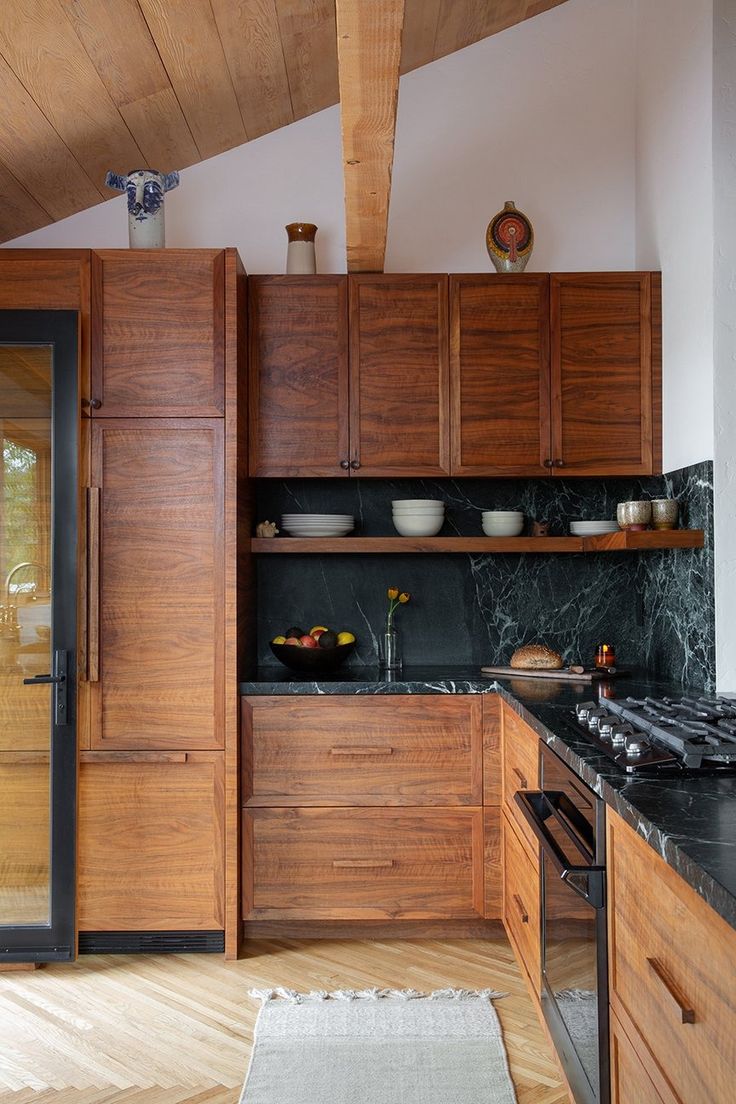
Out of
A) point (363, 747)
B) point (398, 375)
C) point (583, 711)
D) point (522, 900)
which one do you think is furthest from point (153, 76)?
point (522, 900)

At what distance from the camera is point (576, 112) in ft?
12.1

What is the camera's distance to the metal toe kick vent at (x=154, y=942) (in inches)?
120

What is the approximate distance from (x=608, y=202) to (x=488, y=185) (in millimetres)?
459

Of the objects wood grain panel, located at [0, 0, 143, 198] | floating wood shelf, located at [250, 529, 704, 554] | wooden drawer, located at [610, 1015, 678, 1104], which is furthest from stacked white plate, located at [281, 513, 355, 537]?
wooden drawer, located at [610, 1015, 678, 1104]

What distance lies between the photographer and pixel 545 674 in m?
3.21

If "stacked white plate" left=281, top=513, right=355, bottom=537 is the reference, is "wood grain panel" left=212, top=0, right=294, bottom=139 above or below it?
above

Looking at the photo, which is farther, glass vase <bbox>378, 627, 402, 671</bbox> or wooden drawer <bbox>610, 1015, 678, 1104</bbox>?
glass vase <bbox>378, 627, 402, 671</bbox>

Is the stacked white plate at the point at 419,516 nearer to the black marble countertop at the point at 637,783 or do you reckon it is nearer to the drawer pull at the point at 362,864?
the black marble countertop at the point at 637,783

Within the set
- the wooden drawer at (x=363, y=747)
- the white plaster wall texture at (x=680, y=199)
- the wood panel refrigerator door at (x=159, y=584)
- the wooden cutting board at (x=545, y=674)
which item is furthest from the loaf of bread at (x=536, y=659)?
the wood panel refrigerator door at (x=159, y=584)

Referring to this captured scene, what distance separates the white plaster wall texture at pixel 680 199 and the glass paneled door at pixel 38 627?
1925 millimetres

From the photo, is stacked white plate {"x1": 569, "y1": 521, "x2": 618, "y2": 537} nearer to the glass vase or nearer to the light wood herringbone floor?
the glass vase

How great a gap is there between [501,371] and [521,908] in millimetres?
1743

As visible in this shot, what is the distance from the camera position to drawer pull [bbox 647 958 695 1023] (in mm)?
1170

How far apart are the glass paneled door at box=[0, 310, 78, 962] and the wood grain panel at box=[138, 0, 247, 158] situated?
844 mm
